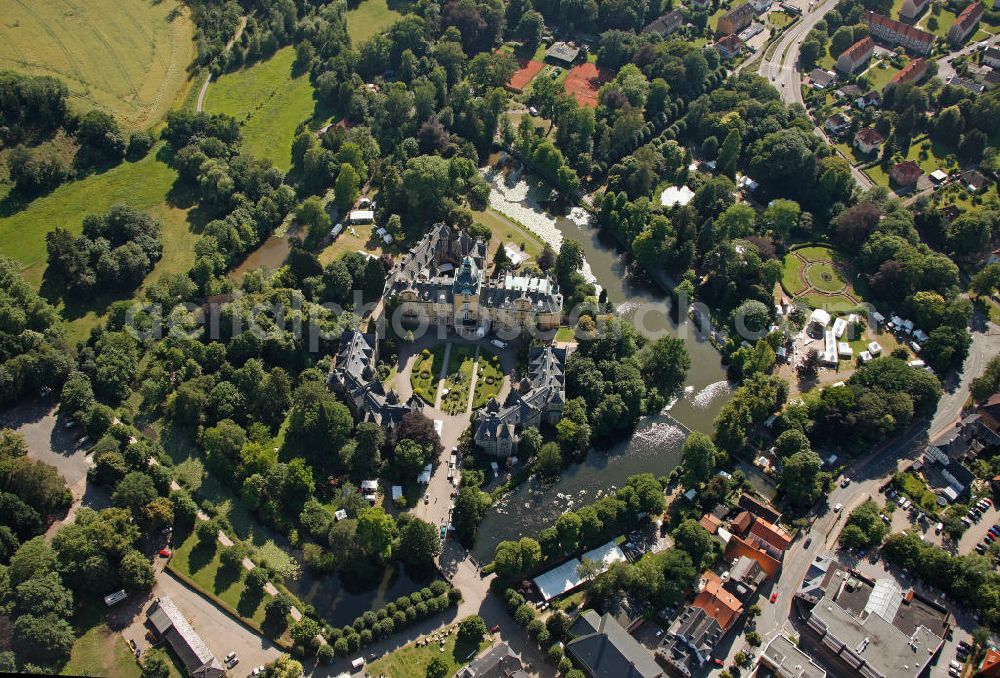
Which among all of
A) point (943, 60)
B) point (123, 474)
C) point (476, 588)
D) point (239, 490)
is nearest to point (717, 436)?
point (476, 588)

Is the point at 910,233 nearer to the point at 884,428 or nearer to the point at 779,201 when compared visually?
the point at 779,201

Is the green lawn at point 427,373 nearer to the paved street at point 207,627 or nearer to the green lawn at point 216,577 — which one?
the green lawn at point 216,577

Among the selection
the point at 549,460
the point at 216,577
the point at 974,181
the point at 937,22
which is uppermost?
the point at 937,22

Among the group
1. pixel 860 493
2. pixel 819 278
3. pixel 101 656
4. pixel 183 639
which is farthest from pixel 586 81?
pixel 101 656

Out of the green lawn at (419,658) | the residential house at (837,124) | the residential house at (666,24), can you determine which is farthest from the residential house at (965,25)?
the green lawn at (419,658)

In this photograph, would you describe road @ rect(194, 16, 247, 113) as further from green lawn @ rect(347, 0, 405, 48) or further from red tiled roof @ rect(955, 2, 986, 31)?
red tiled roof @ rect(955, 2, 986, 31)

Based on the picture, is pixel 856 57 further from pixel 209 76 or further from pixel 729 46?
pixel 209 76

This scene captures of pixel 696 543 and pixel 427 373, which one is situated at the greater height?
pixel 427 373
